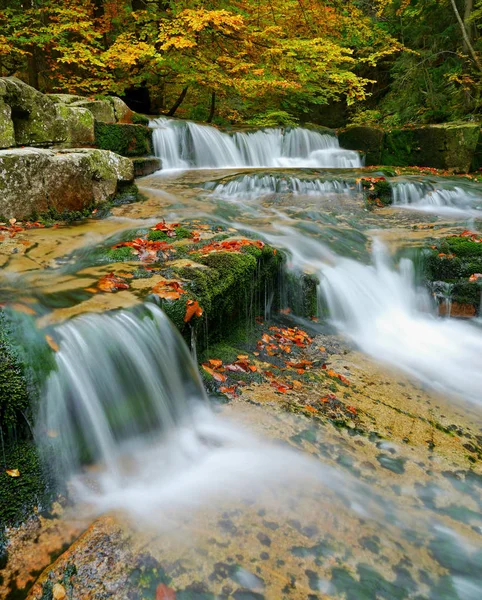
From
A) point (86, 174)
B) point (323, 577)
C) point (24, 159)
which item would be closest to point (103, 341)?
point (323, 577)

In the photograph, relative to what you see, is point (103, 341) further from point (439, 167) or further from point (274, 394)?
point (439, 167)

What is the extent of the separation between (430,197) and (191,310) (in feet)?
25.0

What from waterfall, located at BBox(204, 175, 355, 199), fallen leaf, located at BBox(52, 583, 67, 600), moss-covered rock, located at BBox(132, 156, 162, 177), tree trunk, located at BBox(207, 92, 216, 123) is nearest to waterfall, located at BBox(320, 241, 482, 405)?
waterfall, located at BBox(204, 175, 355, 199)

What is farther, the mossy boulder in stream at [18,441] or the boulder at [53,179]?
the boulder at [53,179]

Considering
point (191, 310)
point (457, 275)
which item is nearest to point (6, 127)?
point (191, 310)

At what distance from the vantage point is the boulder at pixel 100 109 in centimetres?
909

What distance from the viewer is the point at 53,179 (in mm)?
5555

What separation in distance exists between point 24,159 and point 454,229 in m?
6.92

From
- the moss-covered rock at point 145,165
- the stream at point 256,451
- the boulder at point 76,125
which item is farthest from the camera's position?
the moss-covered rock at point 145,165

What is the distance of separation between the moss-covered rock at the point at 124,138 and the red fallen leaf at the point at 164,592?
327 inches

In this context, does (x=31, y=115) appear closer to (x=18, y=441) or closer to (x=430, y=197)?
(x=18, y=441)

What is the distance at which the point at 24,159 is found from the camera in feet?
17.0

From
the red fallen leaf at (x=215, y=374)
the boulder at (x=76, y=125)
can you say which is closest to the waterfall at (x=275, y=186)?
the boulder at (x=76, y=125)

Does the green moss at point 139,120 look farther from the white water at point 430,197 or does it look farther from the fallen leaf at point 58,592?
the fallen leaf at point 58,592
